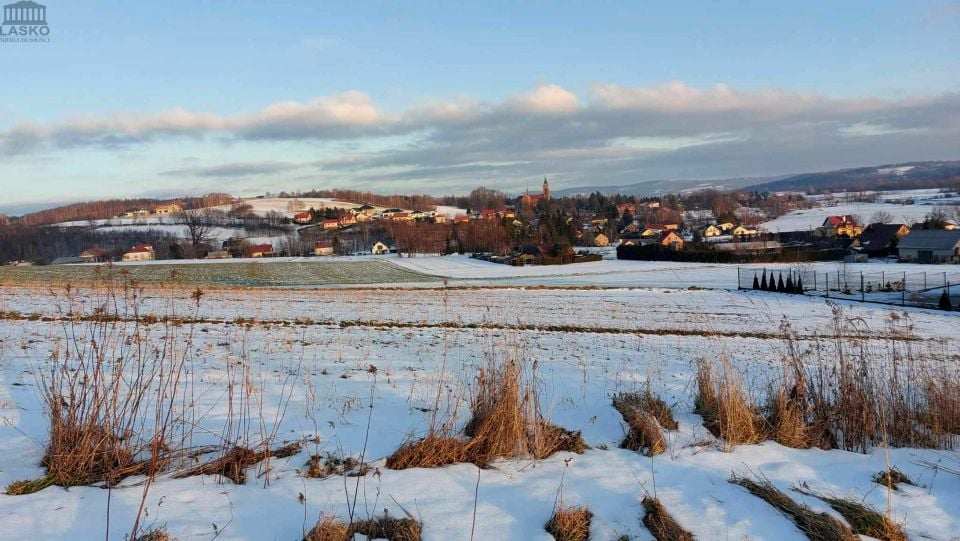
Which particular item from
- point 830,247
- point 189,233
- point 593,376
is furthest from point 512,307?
point 189,233

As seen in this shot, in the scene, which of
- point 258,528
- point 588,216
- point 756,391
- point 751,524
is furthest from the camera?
point 588,216

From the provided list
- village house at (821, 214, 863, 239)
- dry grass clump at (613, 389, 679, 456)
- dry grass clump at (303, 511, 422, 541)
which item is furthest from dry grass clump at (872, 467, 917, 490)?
village house at (821, 214, 863, 239)

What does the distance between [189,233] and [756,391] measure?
12519cm

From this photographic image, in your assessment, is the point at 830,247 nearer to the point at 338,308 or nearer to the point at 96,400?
the point at 338,308

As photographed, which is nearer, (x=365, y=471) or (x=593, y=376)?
(x=365, y=471)

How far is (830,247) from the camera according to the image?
78938mm

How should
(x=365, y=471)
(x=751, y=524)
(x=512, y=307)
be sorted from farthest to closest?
(x=512, y=307)
(x=365, y=471)
(x=751, y=524)

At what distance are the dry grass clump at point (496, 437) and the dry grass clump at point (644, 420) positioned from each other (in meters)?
0.51

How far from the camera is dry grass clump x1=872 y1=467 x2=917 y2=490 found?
462 cm

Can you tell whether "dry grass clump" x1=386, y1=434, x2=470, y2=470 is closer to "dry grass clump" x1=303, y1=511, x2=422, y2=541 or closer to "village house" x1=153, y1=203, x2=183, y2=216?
"dry grass clump" x1=303, y1=511, x2=422, y2=541

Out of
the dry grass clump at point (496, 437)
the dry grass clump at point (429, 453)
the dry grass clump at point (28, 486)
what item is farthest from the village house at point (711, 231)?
the dry grass clump at point (28, 486)

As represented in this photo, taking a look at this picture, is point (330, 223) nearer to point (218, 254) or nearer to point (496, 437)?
point (218, 254)

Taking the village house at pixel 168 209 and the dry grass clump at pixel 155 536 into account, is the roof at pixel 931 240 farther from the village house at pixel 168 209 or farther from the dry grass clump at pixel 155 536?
the village house at pixel 168 209

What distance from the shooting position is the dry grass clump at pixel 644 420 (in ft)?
17.1
